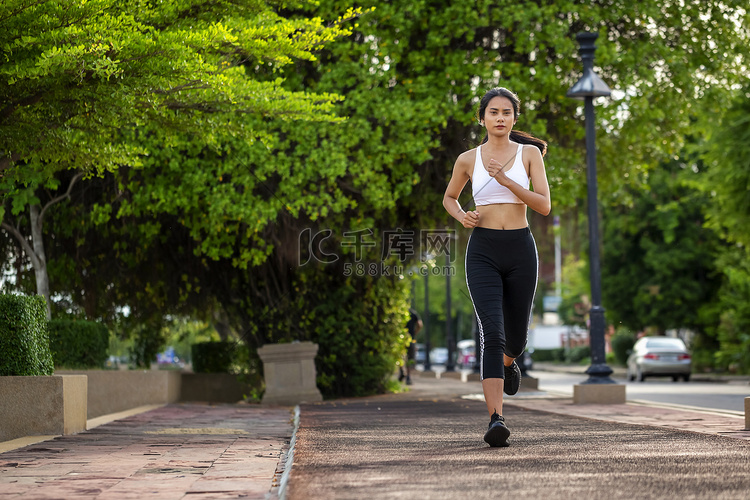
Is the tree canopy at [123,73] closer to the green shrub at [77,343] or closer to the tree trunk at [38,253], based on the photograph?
the green shrub at [77,343]

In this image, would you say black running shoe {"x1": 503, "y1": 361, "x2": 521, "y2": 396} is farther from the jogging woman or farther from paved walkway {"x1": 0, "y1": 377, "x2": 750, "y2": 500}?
paved walkway {"x1": 0, "y1": 377, "x2": 750, "y2": 500}

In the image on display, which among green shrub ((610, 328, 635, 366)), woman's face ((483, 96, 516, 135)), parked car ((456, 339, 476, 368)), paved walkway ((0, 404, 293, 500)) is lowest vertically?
parked car ((456, 339, 476, 368))

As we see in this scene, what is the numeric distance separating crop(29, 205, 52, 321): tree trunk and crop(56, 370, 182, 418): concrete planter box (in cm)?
163

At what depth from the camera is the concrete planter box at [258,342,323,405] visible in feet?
53.8

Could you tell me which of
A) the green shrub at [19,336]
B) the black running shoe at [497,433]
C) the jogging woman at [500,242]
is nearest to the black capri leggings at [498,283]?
the jogging woman at [500,242]

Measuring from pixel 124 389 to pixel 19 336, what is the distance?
6888 millimetres

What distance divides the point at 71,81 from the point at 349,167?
21.9ft

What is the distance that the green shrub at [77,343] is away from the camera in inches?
Result: 550

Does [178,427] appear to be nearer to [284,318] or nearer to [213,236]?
[213,236]

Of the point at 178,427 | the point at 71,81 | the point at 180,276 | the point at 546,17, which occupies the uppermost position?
the point at 546,17

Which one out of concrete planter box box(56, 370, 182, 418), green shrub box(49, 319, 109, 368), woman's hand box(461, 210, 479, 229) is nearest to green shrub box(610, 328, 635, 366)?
concrete planter box box(56, 370, 182, 418)

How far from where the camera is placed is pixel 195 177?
13812 mm

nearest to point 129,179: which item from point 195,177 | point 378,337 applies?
point 195,177

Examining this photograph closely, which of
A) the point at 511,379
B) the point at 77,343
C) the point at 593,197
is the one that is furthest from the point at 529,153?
the point at 77,343
